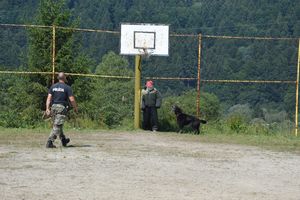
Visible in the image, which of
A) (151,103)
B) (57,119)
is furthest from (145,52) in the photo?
(57,119)

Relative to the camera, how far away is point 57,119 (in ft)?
50.4

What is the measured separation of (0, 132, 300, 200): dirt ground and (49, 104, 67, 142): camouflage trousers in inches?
12.7

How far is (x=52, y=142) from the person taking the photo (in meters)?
15.5

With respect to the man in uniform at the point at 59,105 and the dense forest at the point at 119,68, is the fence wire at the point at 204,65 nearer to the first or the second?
the dense forest at the point at 119,68

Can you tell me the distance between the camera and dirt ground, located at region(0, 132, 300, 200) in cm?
1007

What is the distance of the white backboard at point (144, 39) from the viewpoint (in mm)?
22359

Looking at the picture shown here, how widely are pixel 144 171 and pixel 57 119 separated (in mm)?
3806

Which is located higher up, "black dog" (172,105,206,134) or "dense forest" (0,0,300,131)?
"dense forest" (0,0,300,131)

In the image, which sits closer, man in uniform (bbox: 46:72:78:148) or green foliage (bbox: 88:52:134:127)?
man in uniform (bbox: 46:72:78:148)

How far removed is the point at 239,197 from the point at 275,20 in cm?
18086

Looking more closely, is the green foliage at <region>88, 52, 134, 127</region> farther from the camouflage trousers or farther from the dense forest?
the camouflage trousers

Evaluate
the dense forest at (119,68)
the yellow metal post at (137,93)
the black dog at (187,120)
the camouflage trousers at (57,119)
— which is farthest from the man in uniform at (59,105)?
the yellow metal post at (137,93)

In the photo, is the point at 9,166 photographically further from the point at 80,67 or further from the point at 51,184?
the point at 80,67

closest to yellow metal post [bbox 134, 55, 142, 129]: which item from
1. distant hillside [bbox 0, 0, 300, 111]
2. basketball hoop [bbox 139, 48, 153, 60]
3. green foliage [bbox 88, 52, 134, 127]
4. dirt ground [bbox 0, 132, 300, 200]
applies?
basketball hoop [bbox 139, 48, 153, 60]
